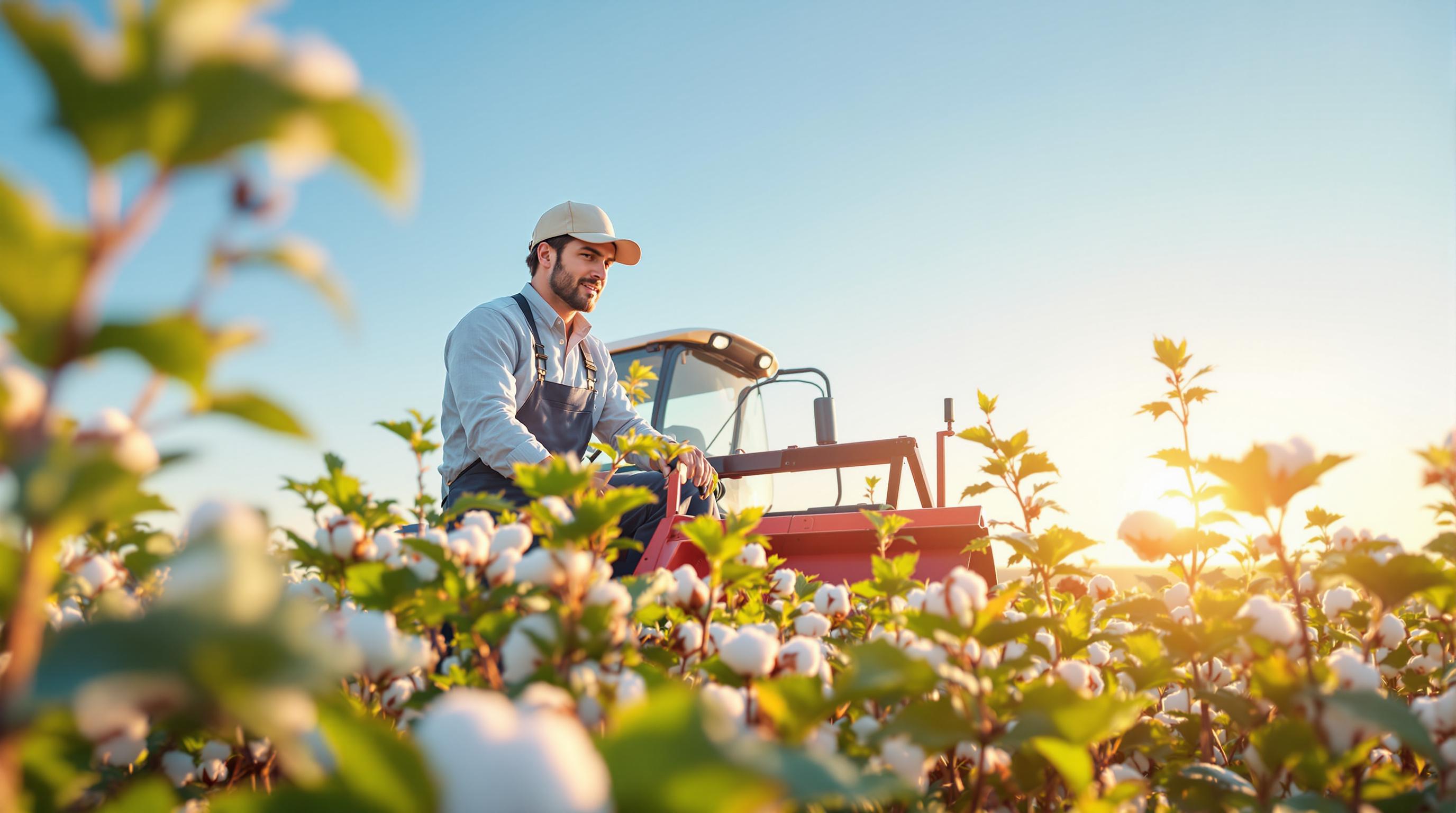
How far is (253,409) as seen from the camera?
492mm

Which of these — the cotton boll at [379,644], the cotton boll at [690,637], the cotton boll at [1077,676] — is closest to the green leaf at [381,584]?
the cotton boll at [379,644]

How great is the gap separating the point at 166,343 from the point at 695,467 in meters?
2.10

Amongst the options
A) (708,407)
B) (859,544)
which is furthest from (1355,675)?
(708,407)

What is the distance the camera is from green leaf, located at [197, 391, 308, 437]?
1.61 feet

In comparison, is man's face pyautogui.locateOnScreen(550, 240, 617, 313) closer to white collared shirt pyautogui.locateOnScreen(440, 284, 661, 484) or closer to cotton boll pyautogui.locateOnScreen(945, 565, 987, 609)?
white collared shirt pyautogui.locateOnScreen(440, 284, 661, 484)

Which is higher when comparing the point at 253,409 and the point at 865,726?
the point at 253,409

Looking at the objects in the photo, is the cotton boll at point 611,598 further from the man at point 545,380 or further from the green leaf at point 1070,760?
the man at point 545,380

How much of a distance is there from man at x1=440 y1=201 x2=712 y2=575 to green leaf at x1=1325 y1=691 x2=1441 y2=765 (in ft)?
6.77

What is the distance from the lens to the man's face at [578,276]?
399cm

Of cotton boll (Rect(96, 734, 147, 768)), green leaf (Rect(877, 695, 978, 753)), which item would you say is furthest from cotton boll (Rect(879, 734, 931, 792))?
cotton boll (Rect(96, 734, 147, 768))

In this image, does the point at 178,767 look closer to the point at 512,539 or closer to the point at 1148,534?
the point at 512,539

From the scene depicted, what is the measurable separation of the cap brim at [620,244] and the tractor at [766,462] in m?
0.70

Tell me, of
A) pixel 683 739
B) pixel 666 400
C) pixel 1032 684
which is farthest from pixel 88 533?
pixel 666 400

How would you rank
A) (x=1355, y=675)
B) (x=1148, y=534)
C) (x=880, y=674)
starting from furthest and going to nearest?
(x=1148, y=534) → (x=1355, y=675) → (x=880, y=674)
